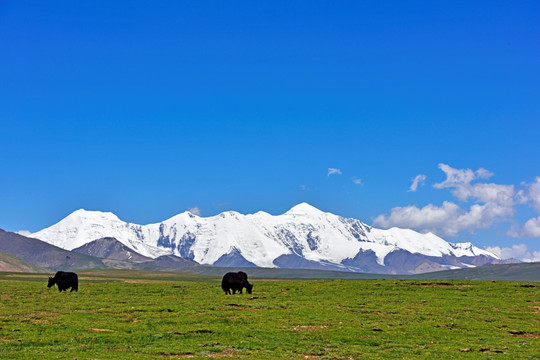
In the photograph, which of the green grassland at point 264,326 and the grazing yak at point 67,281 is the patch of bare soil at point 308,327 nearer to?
the green grassland at point 264,326

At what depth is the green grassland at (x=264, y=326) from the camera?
30547mm

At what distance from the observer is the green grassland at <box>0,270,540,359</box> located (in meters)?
30.5

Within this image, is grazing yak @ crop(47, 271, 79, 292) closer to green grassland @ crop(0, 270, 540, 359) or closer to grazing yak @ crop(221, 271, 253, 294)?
green grassland @ crop(0, 270, 540, 359)

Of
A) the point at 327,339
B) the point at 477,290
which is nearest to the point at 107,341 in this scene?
the point at 327,339

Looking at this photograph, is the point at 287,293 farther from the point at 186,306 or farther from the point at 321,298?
the point at 186,306

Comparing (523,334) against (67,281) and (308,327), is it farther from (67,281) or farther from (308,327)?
(67,281)

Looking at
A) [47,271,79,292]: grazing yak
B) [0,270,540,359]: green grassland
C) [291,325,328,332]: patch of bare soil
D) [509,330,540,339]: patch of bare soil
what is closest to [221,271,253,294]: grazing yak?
[0,270,540,359]: green grassland

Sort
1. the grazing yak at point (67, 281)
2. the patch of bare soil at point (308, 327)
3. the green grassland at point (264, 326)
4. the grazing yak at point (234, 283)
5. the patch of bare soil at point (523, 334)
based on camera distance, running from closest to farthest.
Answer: the green grassland at point (264, 326)
the patch of bare soil at point (308, 327)
the patch of bare soil at point (523, 334)
the grazing yak at point (234, 283)
the grazing yak at point (67, 281)

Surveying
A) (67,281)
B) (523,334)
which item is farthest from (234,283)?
(523,334)

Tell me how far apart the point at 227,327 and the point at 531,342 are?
19111 millimetres

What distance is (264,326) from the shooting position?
127ft

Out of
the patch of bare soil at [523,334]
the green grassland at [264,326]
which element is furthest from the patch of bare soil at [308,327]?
the patch of bare soil at [523,334]

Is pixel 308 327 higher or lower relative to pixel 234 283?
lower

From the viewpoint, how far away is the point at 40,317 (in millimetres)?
40438
